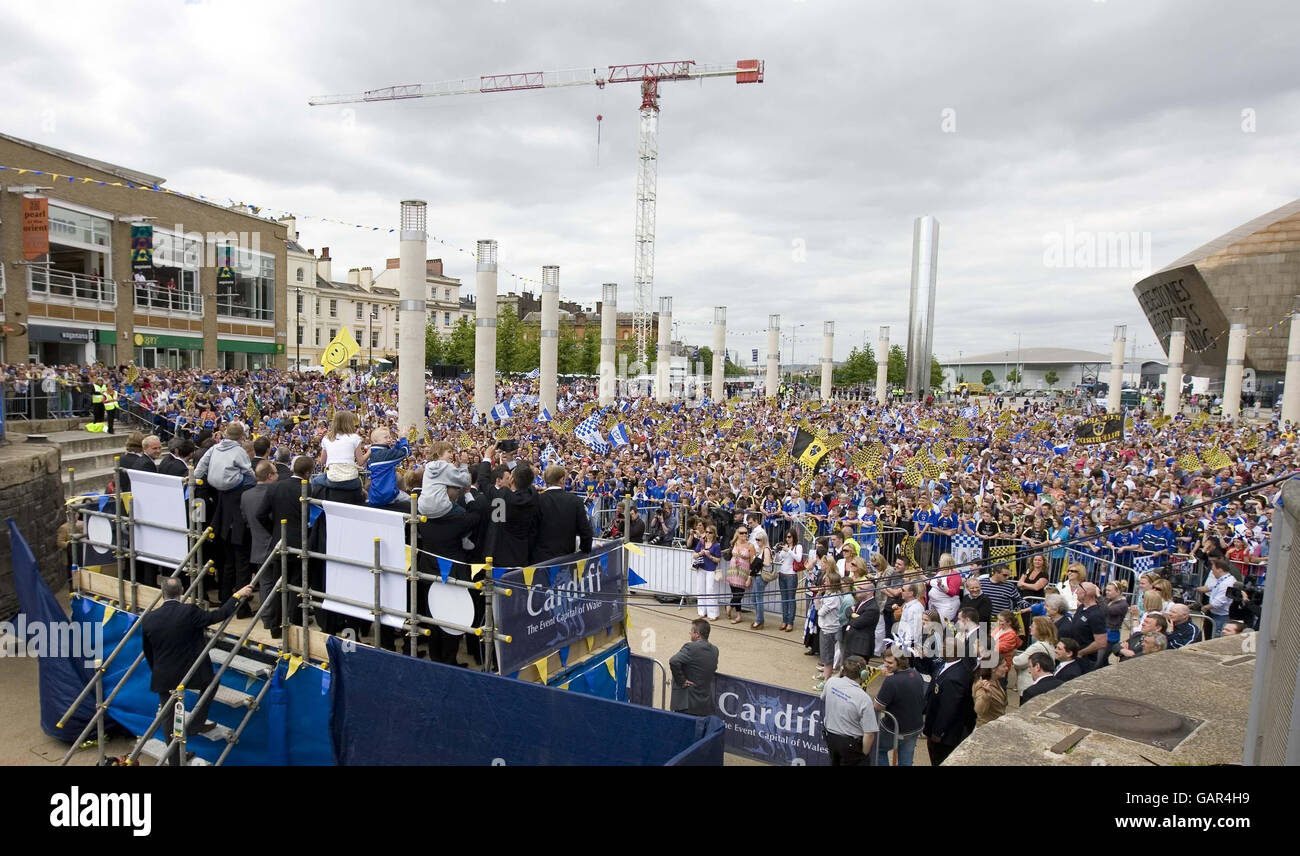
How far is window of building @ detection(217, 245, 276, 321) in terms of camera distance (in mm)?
44312

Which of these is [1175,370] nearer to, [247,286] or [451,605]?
[451,605]

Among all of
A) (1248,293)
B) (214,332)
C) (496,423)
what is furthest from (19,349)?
(1248,293)

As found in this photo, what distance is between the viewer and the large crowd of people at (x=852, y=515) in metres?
7.20

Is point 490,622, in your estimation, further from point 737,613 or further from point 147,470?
point 737,613

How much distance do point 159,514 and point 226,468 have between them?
1.21 metres

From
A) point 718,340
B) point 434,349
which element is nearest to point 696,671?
point 718,340

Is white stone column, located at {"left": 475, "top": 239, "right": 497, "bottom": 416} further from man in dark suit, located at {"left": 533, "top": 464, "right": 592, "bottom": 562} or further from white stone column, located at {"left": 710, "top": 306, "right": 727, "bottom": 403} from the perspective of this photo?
white stone column, located at {"left": 710, "top": 306, "right": 727, "bottom": 403}

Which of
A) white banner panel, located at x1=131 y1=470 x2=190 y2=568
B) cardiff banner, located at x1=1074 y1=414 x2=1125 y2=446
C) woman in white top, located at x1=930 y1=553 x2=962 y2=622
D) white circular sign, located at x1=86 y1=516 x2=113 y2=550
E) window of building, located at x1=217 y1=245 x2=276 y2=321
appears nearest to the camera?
white banner panel, located at x1=131 y1=470 x2=190 y2=568

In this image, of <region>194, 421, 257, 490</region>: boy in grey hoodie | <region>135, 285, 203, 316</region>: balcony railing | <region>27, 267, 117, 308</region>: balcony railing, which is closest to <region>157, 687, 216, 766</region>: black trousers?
<region>194, 421, 257, 490</region>: boy in grey hoodie

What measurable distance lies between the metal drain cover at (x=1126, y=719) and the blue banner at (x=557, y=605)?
382 centimetres

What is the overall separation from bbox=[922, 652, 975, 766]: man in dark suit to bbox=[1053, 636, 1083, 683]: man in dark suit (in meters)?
0.81

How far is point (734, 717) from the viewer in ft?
26.1

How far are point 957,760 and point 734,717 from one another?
3.93 m

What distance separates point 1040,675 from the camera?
6.93 meters
